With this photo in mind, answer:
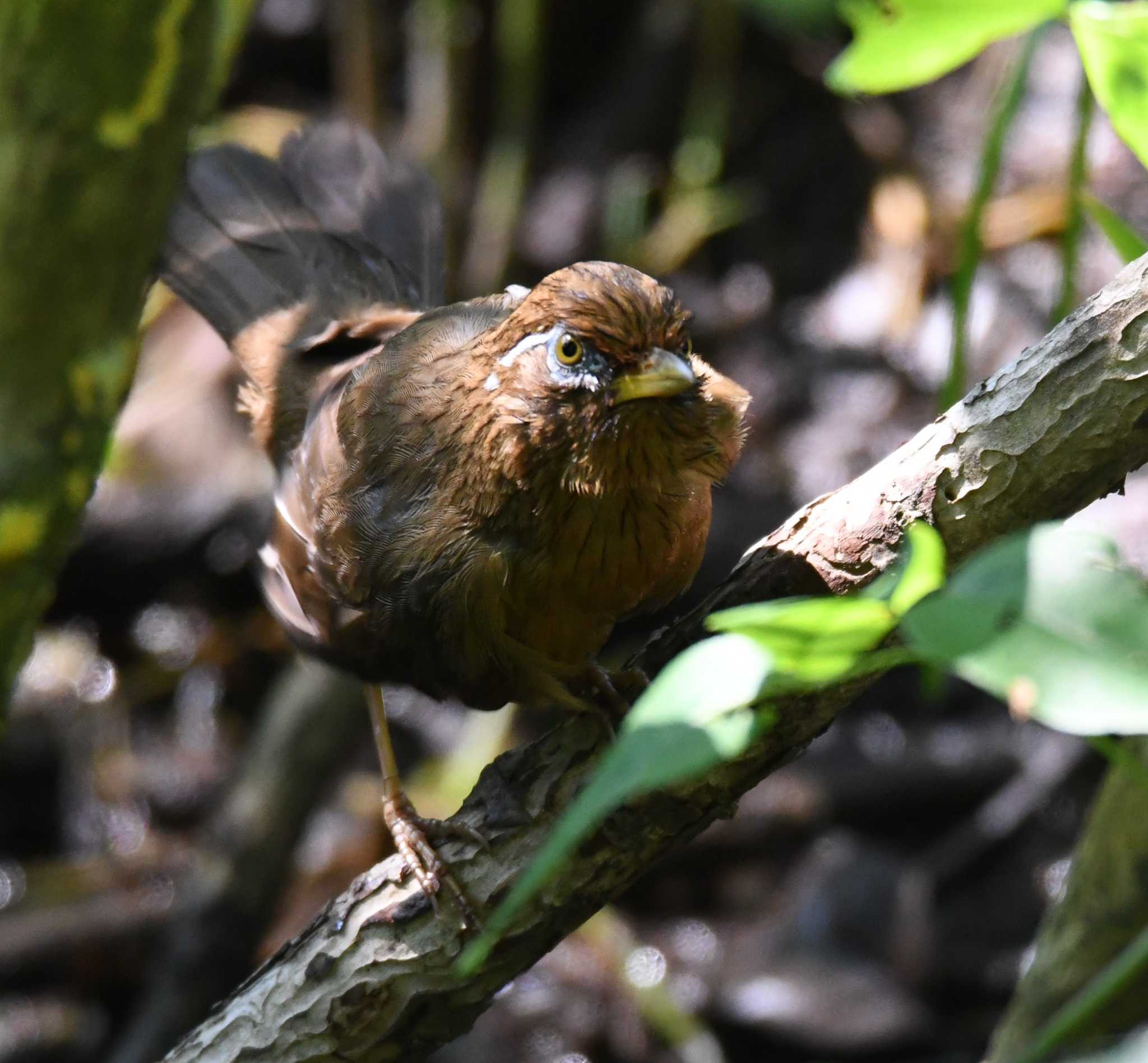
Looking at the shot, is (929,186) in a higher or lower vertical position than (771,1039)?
higher

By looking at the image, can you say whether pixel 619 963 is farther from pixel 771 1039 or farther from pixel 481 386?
pixel 481 386

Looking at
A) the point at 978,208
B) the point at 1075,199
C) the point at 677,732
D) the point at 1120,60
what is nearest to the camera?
the point at 677,732

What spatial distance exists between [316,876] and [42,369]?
2877 millimetres

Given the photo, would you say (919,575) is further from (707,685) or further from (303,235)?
(303,235)

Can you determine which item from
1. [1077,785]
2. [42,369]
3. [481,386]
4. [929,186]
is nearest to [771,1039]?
[1077,785]

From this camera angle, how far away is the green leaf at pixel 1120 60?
6.93 feet

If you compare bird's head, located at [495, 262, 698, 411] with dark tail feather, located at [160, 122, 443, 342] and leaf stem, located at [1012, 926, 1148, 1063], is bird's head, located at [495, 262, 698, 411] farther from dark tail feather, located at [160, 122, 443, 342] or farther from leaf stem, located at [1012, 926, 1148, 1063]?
dark tail feather, located at [160, 122, 443, 342]

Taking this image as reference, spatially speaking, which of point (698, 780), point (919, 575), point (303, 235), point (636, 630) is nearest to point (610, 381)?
point (698, 780)

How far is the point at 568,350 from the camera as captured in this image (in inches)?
109

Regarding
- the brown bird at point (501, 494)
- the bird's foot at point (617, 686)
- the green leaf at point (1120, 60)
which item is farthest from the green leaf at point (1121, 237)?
the bird's foot at point (617, 686)

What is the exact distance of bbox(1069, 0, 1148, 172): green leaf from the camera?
6.93 ft

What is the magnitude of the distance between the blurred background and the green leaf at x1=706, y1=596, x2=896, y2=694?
1858 mm

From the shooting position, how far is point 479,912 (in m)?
2.62

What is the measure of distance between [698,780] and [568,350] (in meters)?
0.88
